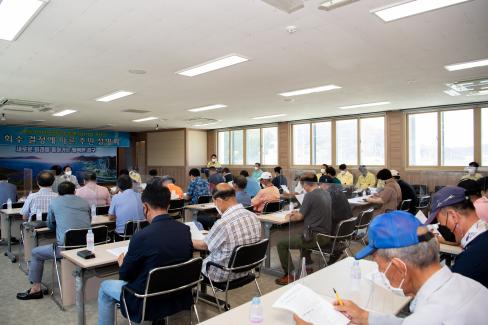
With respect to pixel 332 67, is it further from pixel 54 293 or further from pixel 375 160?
pixel 375 160

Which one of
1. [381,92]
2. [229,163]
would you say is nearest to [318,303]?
[381,92]

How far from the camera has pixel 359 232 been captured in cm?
485

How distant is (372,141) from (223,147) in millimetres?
6697

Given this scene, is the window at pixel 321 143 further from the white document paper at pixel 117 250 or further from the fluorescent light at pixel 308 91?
the white document paper at pixel 117 250

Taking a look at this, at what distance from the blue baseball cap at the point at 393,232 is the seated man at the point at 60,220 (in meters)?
3.35

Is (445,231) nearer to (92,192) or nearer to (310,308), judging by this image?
(310,308)

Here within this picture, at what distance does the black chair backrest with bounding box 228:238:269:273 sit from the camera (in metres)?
2.78

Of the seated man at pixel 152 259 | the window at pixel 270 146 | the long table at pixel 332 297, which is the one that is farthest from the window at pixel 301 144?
the seated man at pixel 152 259

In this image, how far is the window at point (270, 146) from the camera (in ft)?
41.5

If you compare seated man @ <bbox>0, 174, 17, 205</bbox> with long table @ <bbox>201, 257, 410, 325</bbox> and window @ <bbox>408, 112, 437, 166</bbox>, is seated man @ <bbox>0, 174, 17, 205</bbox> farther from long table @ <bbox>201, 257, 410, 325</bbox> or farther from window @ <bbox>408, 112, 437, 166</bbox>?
window @ <bbox>408, 112, 437, 166</bbox>

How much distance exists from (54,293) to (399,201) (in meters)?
5.57

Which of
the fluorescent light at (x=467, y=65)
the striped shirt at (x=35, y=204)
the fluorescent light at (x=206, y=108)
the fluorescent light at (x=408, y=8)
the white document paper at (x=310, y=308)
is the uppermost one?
the fluorescent light at (x=206, y=108)

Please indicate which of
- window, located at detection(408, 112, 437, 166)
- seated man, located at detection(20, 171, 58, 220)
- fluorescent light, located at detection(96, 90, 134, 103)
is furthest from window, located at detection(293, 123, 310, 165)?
seated man, located at detection(20, 171, 58, 220)

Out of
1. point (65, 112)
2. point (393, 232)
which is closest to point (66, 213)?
point (393, 232)
